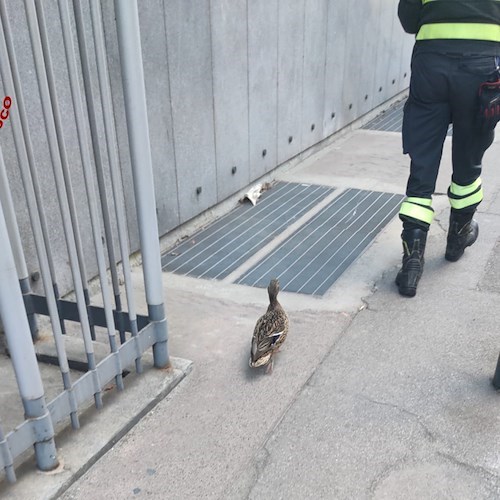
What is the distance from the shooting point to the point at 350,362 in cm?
336

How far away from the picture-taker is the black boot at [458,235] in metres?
4.39

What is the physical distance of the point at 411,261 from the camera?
13.5ft

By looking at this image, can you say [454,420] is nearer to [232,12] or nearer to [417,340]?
[417,340]

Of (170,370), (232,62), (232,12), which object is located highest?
(232,12)

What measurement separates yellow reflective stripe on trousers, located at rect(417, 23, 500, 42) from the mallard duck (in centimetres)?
203

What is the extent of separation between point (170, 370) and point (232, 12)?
3.38 m

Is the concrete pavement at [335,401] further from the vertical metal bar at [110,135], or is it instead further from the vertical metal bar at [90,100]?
the vertical metal bar at [90,100]

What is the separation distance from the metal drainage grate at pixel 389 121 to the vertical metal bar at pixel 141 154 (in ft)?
21.4

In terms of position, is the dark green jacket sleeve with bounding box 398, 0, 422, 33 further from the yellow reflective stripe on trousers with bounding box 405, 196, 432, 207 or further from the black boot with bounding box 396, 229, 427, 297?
the black boot with bounding box 396, 229, 427, 297

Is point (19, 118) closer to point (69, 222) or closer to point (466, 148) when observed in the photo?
point (69, 222)

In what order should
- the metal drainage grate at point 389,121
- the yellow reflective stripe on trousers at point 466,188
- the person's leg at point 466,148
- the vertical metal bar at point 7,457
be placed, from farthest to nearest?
the metal drainage grate at point 389,121
the yellow reflective stripe on trousers at point 466,188
the person's leg at point 466,148
the vertical metal bar at point 7,457

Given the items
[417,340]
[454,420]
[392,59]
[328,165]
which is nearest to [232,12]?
[328,165]

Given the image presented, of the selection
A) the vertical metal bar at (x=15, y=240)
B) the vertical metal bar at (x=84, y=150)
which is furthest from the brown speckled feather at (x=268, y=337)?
the vertical metal bar at (x=15, y=240)

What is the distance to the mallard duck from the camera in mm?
3186
